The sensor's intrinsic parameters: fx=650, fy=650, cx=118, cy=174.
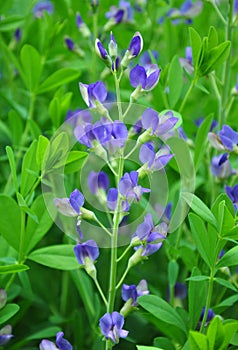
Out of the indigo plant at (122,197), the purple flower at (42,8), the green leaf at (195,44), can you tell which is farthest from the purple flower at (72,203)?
the purple flower at (42,8)

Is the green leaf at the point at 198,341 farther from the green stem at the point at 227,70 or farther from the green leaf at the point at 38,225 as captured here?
the green stem at the point at 227,70

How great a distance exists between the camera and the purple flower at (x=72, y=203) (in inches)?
35.0

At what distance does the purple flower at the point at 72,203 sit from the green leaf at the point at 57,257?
0.15 m

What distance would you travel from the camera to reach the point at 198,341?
80 cm

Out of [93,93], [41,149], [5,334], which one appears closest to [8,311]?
[5,334]

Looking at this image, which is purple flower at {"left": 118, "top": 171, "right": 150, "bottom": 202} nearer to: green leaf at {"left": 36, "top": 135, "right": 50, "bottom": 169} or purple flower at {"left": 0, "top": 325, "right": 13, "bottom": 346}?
green leaf at {"left": 36, "top": 135, "right": 50, "bottom": 169}

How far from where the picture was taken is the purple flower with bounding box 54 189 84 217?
0.89 metres

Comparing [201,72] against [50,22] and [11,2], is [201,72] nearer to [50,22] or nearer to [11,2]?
[50,22]

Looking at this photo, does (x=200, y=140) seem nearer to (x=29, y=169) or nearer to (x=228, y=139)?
(x=228, y=139)

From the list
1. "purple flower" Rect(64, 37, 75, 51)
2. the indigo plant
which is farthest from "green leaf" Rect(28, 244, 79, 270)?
"purple flower" Rect(64, 37, 75, 51)

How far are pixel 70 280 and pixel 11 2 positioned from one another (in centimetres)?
72

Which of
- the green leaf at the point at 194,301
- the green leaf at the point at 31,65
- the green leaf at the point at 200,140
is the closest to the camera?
the green leaf at the point at 194,301

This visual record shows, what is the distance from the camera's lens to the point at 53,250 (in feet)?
3.54

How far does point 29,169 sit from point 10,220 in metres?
0.11
